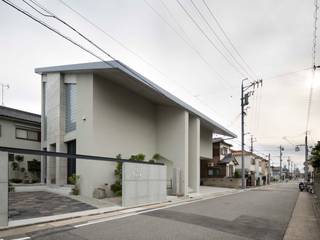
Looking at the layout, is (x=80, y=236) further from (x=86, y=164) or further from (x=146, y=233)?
(x=86, y=164)

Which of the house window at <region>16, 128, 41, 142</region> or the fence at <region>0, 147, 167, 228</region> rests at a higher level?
the house window at <region>16, 128, 41, 142</region>

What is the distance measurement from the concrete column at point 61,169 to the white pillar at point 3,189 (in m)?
12.0

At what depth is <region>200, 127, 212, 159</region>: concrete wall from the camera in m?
35.3

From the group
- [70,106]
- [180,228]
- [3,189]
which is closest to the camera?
[3,189]

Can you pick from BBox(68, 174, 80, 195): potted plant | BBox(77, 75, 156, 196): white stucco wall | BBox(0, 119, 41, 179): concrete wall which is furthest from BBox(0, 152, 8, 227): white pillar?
BBox(0, 119, 41, 179): concrete wall

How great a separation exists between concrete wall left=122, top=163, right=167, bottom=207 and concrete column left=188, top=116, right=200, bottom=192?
28.2 ft

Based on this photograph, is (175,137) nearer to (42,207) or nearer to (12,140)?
(42,207)

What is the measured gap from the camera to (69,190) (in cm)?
1905

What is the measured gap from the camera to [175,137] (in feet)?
80.5

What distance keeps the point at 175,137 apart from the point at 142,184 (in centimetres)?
868

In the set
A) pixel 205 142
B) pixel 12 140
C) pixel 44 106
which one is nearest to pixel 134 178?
pixel 44 106

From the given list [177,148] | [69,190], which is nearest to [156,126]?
[177,148]

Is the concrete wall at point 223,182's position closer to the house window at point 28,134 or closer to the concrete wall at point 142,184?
the concrete wall at point 142,184

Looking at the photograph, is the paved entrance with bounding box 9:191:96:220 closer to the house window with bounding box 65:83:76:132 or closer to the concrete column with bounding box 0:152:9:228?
the concrete column with bounding box 0:152:9:228
